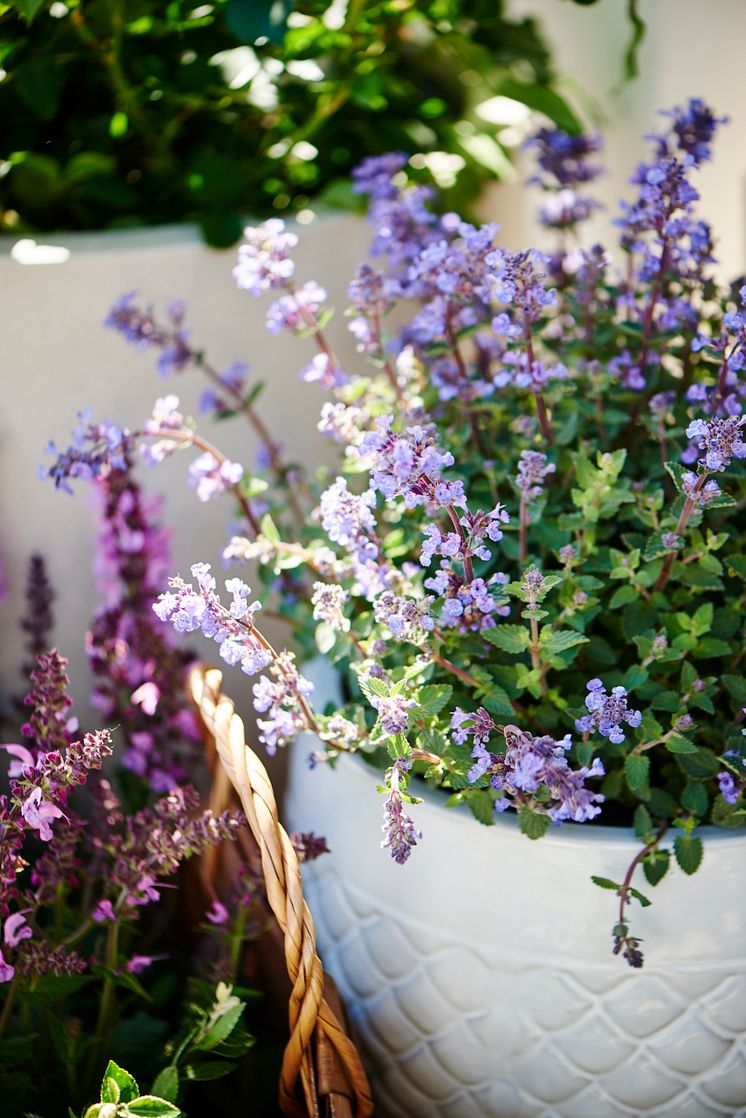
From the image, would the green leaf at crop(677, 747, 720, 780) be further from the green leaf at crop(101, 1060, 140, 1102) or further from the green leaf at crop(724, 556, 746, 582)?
the green leaf at crop(101, 1060, 140, 1102)

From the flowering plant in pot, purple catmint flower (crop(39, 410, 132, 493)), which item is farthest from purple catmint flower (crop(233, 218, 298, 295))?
purple catmint flower (crop(39, 410, 132, 493))

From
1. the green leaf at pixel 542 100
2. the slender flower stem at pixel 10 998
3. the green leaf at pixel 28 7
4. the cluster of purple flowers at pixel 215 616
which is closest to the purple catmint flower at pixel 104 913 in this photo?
the slender flower stem at pixel 10 998

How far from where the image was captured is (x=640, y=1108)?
0.53 metres

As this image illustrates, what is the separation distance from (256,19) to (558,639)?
44cm

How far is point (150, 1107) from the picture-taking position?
0.44m

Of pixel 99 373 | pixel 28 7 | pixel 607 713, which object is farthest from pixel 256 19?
pixel 607 713

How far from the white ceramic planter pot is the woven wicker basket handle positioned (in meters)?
0.06

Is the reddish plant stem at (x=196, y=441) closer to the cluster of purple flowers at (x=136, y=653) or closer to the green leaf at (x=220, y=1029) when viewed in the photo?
the cluster of purple flowers at (x=136, y=653)

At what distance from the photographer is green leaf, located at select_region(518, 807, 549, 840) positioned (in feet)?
1.55

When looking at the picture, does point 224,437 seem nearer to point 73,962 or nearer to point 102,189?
point 102,189

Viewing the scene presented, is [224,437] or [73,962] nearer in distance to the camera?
[73,962]

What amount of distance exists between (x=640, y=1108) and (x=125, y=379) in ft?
1.81

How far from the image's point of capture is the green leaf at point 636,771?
0.48m

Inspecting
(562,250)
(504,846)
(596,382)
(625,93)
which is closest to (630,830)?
(504,846)
